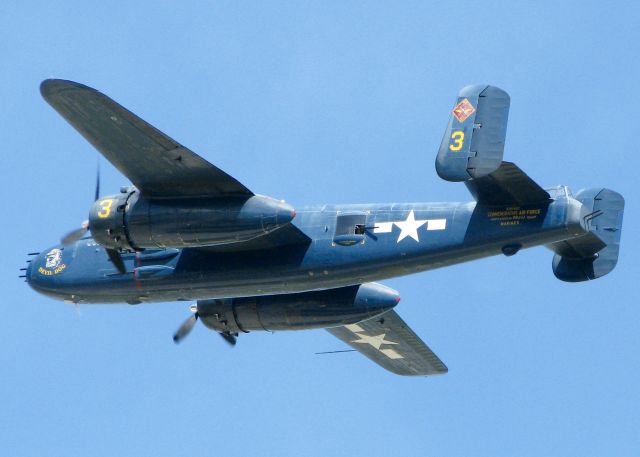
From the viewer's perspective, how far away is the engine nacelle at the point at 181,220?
1402 inches

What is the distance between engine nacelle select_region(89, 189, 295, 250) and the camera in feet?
117

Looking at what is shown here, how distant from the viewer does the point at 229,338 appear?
4159 cm

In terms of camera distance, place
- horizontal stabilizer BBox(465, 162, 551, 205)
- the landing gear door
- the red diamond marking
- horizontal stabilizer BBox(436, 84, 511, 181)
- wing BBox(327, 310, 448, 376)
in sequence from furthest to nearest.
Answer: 1. wing BBox(327, 310, 448, 376)
2. the landing gear door
3. the red diamond marking
4. horizontal stabilizer BBox(465, 162, 551, 205)
5. horizontal stabilizer BBox(436, 84, 511, 181)

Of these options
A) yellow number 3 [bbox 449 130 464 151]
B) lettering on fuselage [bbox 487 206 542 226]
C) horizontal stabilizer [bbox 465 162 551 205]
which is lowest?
lettering on fuselage [bbox 487 206 542 226]

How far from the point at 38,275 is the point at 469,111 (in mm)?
13989

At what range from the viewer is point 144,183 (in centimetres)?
3675

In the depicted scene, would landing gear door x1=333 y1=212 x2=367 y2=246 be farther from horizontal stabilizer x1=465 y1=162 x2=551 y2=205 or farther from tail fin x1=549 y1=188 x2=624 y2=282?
tail fin x1=549 y1=188 x2=624 y2=282

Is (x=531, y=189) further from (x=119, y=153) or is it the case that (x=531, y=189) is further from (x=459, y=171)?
(x=119, y=153)

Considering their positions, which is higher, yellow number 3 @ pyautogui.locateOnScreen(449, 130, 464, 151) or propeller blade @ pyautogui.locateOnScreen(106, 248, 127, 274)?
yellow number 3 @ pyautogui.locateOnScreen(449, 130, 464, 151)

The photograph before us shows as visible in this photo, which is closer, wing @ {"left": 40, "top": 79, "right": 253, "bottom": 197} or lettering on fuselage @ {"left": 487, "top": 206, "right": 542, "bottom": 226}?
lettering on fuselage @ {"left": 487, "top": 206, "right": 542, "bottom": 226}

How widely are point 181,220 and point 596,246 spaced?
10623 millimetres

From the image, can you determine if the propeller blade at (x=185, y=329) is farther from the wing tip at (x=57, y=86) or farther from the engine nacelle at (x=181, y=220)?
the wing tip at (x=57, y=86)

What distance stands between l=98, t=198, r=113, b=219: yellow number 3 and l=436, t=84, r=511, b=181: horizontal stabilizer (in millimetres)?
8517

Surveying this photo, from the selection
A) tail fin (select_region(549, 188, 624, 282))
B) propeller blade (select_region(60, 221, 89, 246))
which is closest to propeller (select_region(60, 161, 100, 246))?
propeller blade (select_region(60, 221, 89, 246))
